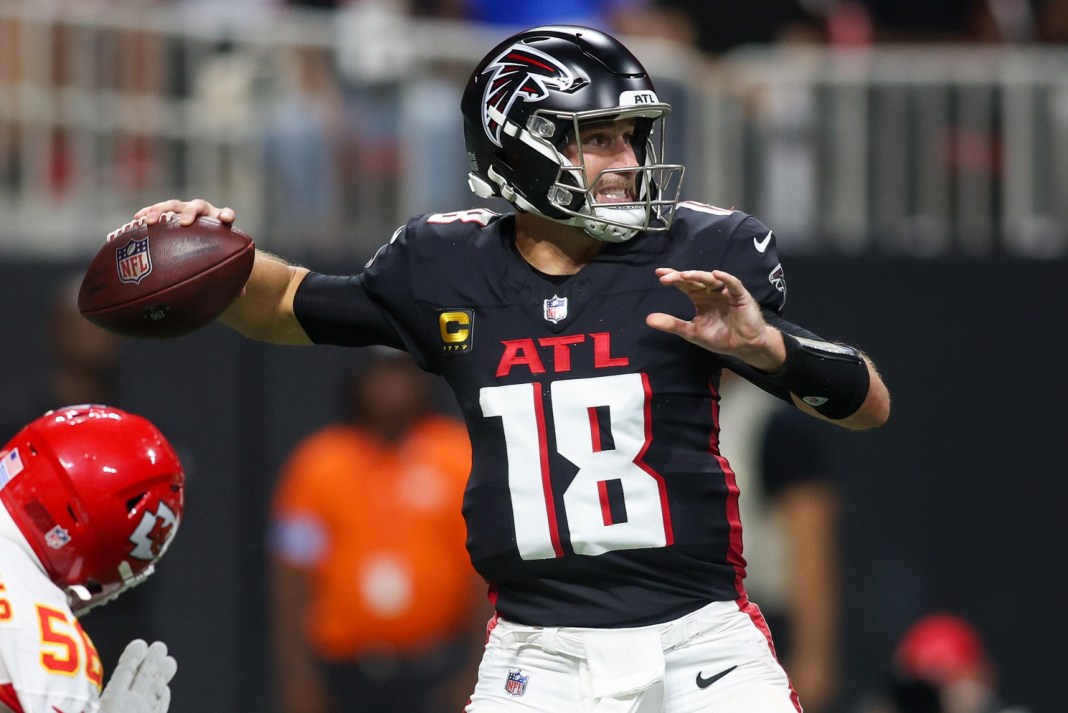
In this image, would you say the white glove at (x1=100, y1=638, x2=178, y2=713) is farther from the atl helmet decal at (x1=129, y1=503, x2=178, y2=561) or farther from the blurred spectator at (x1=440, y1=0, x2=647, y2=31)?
the blurred spectator at (x1=440, y1=0, x2=647, y2=31)

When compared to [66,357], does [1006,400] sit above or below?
below

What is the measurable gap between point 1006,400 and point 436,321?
5312 mm

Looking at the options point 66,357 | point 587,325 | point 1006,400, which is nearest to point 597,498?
point 587,325

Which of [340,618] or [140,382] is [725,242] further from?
[140,382]

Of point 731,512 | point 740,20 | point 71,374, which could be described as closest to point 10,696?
point 731,512

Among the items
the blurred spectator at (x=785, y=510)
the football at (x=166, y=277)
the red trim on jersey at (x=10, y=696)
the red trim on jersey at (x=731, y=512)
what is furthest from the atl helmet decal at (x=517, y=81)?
the blurred spectator at (x=785, y=510)

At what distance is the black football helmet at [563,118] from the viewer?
431 centimetres

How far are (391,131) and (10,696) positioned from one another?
515cm

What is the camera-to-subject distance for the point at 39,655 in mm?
3781

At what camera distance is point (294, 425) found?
895cm

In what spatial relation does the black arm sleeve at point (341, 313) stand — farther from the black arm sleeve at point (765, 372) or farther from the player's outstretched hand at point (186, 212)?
the black arm sleeve at point (765, 372)

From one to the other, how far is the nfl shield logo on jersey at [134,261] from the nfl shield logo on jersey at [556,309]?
3.14 ft

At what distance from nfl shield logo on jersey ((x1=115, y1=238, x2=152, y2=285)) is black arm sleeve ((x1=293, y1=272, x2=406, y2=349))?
42 centimetres

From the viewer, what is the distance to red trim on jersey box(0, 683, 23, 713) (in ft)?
12.4
